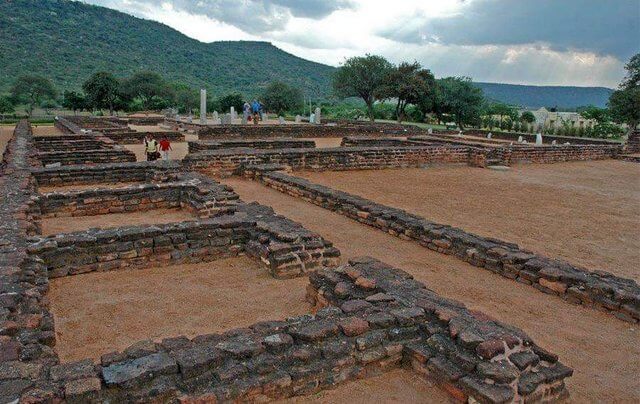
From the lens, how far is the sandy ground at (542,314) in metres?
3.61

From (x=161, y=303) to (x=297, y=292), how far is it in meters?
1.44

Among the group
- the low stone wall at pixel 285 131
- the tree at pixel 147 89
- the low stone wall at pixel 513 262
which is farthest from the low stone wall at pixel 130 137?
the tree at pixel 147 89

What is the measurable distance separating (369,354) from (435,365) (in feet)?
1.55

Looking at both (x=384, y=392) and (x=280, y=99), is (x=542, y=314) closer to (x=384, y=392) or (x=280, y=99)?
(x=384, y=392)

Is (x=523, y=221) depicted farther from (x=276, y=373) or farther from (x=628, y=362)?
(x=276, y=373)

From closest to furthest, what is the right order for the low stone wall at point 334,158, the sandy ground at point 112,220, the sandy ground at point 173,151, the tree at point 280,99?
1. the sandy ground at point 112,220
2. the low stone wall at point 334,158
3. the sandy ground at point 173,151
4. the tree at point 280,99

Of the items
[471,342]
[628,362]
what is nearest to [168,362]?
[471,342]

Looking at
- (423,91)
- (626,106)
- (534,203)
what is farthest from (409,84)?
(534,203)

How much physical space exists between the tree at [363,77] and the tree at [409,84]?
2.81 m

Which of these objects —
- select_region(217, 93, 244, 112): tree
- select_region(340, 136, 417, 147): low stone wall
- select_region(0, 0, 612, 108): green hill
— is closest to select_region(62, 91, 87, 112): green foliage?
select_region(217, 93, 244, 112): tree

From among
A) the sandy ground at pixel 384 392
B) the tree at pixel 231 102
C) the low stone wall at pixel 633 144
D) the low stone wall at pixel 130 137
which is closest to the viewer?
the sandy ground at pixel 384 392

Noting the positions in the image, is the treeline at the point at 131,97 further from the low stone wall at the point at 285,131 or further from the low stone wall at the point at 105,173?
the low stone wall at the point at 105,173

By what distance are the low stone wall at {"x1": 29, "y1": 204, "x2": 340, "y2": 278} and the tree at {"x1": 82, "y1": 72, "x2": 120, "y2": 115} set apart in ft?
169

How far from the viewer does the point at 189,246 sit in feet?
20.0
